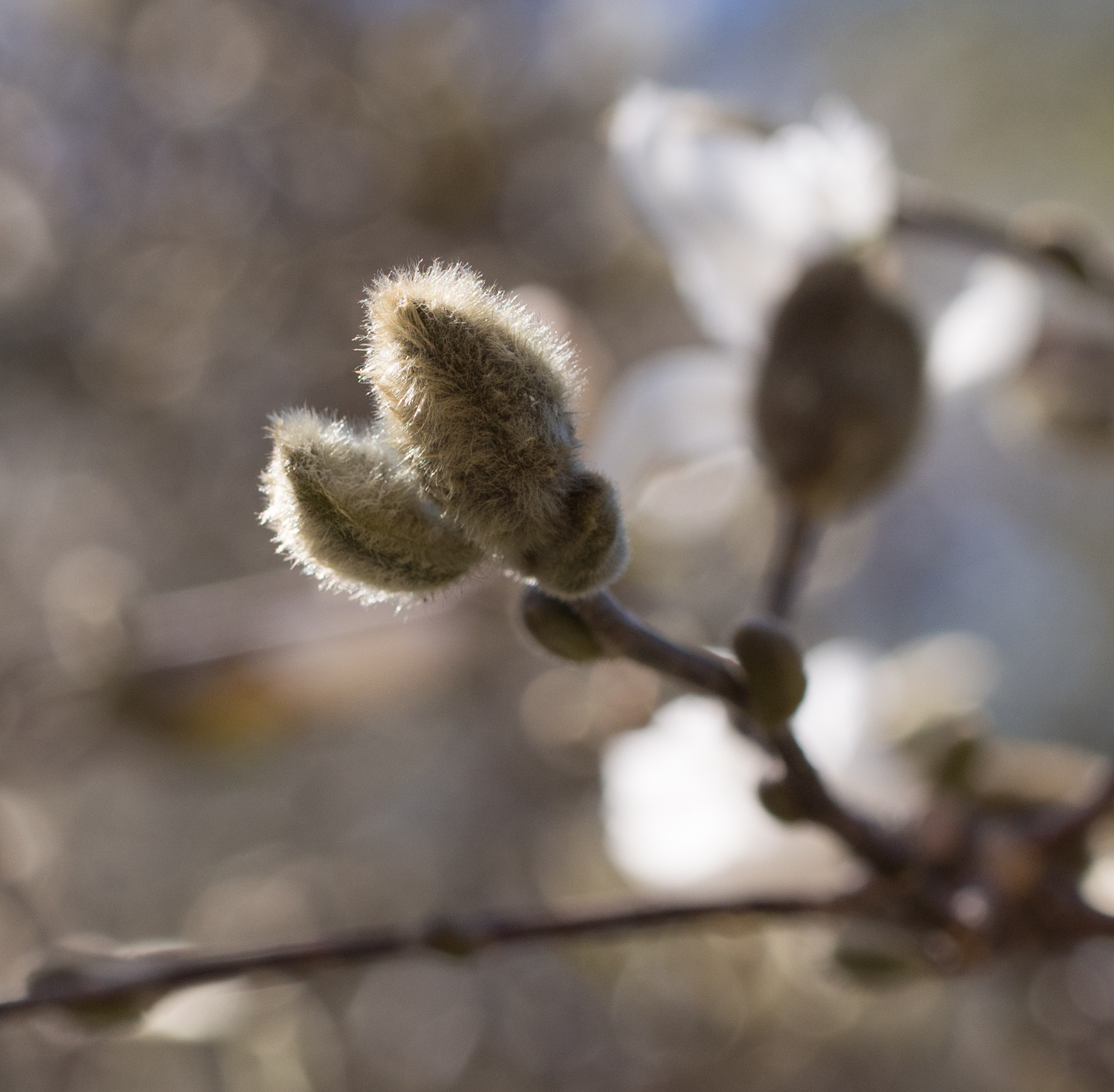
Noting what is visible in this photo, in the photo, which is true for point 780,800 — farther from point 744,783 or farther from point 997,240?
point 997,240

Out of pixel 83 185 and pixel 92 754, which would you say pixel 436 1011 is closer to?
pixel 92 754

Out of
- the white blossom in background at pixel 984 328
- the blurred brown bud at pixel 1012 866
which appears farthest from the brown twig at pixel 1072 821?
the white blossom in background at pixel 984 328

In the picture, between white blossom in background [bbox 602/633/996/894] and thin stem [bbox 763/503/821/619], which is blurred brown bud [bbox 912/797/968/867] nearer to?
white blossom in background [bbox 602/633/996/894]

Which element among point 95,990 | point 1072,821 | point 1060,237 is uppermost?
point 1060,237

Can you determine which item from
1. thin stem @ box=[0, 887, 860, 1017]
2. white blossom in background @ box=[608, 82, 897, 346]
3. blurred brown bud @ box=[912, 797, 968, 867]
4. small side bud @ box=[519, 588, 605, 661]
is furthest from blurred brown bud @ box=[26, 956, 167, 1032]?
white blossom in background @ box=[608, 82, 897, 346]

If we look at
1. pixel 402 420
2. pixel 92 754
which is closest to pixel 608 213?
pixel 92 754

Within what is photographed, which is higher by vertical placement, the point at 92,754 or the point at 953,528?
A: the point at 953,528

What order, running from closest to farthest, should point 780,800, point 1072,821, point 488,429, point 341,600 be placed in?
point 488,429, point 780,800, point 1072,821, point 341,600

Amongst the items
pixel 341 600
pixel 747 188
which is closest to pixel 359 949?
pixel 747 188

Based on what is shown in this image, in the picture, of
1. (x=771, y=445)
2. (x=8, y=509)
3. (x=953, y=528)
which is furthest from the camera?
(x=953, y=528)
